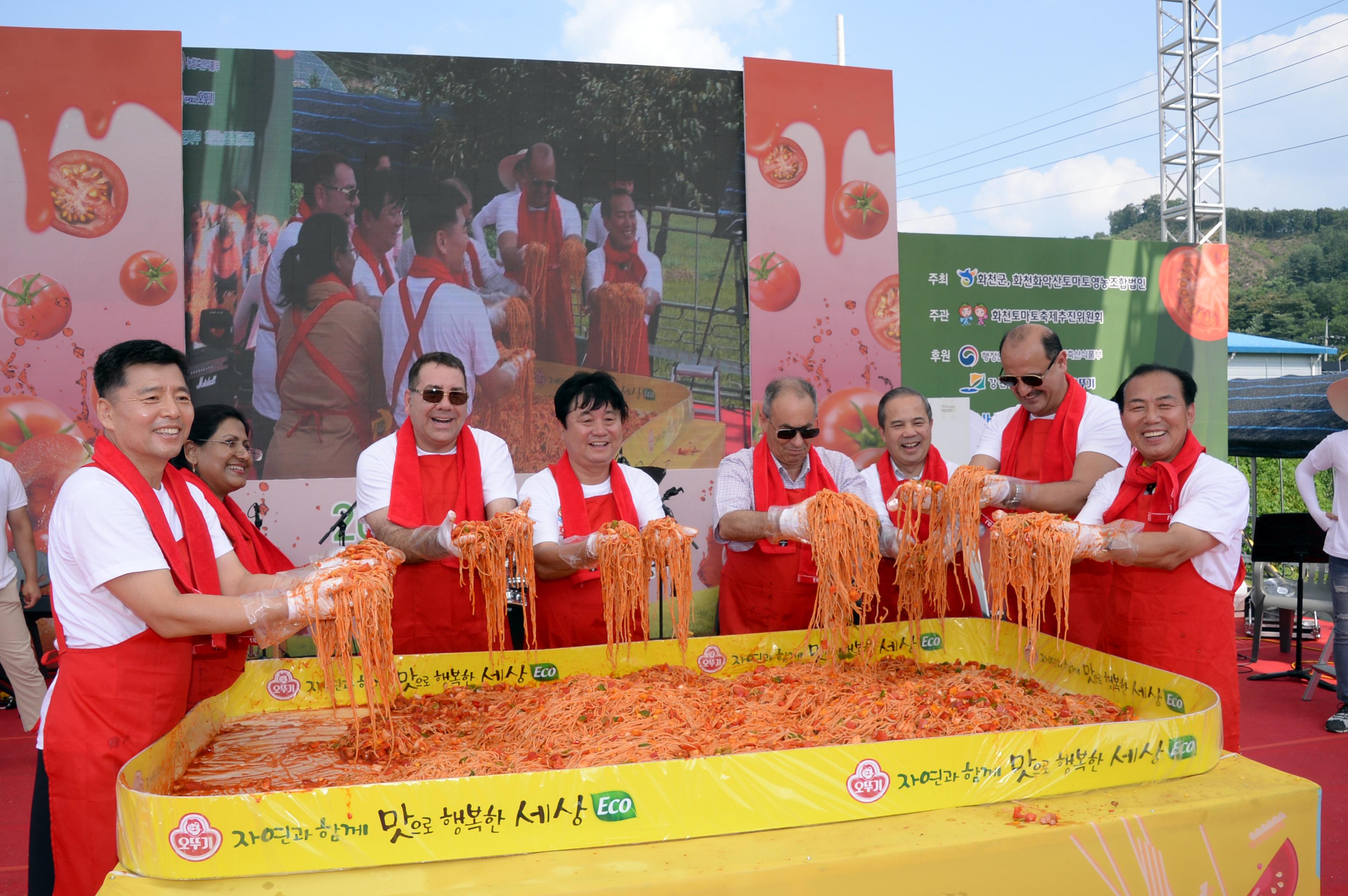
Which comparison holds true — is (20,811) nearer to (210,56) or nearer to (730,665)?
(730,665)

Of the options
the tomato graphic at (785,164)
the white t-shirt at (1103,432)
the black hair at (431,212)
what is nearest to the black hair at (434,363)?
the white t-shirt at (1103,432)

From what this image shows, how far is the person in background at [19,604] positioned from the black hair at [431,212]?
9.62ft

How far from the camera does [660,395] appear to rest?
6.79m

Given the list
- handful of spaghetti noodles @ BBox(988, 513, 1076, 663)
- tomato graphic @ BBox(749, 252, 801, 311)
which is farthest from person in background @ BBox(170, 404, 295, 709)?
tomato graphic @ BBox(749, 252, 801, 311)

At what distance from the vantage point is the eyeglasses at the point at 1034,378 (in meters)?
3.81

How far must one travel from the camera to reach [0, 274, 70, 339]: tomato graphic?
587 cm

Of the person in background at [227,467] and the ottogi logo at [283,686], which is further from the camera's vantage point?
the person in background at [227,467]

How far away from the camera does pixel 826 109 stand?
6883mm

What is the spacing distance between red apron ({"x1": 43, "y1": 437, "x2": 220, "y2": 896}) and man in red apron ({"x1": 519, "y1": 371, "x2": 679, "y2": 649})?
4.83 ft

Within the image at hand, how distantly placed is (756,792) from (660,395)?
16.2ft

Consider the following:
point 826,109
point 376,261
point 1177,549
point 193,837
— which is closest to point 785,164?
point 826,109

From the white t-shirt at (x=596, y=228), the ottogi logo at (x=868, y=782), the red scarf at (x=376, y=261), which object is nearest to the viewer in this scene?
the ottogi logo at (x=868, y=782)

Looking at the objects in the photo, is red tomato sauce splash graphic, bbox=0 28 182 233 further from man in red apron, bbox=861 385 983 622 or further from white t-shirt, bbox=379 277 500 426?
man in red apron, bbox=861 385 983 622

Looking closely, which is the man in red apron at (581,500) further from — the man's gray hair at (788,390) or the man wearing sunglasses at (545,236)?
the man wearing sunglasses at (545,236)
